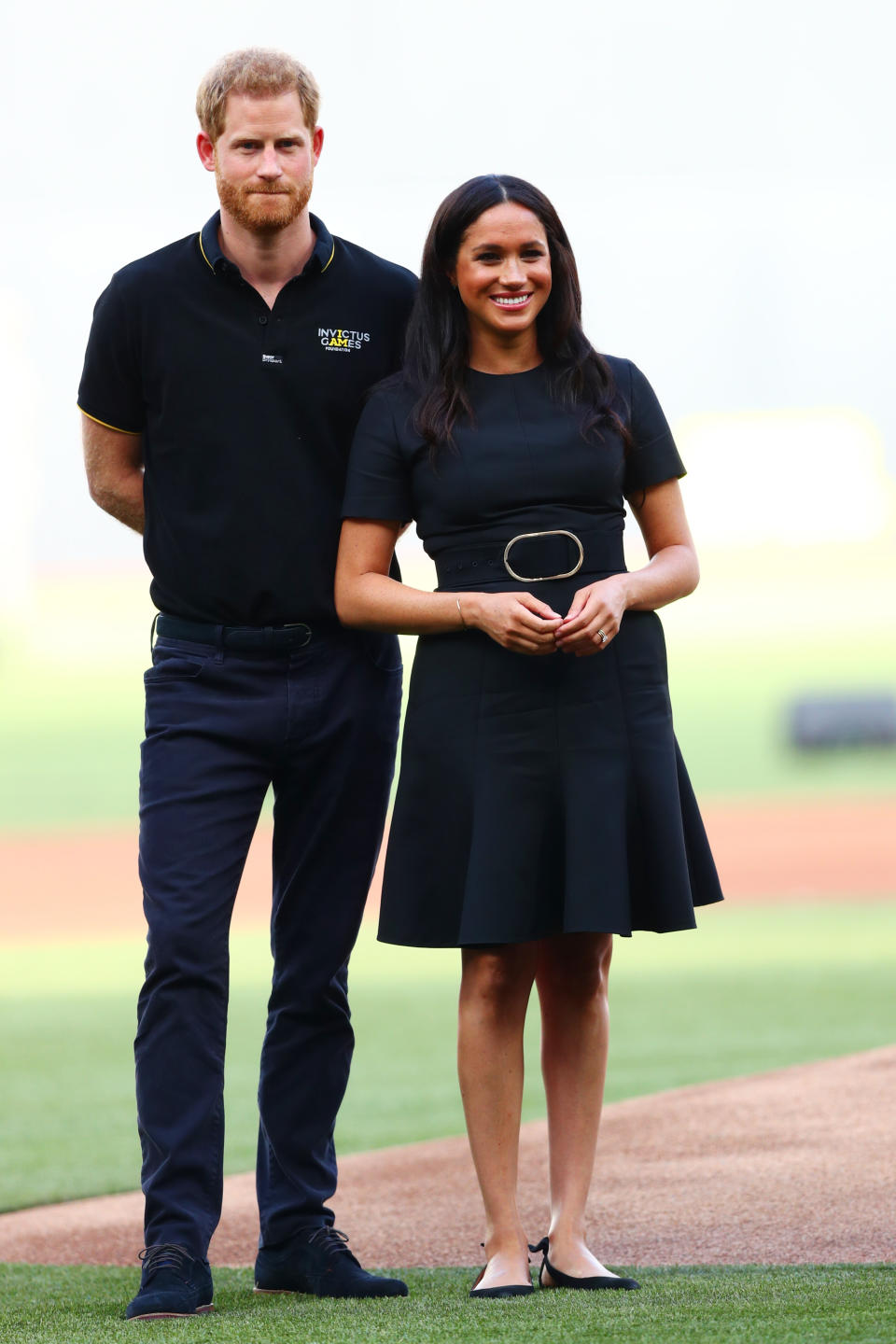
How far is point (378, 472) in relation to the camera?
3.58 meters

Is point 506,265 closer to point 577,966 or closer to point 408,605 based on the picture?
point 408,605

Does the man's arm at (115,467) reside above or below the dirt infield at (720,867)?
above

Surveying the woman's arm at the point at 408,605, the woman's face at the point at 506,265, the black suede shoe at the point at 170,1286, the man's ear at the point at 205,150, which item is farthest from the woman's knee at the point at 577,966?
the man's ear at the point at 205,150

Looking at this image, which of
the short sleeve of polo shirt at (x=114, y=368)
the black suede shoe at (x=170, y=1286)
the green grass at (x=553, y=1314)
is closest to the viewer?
the green grass at (x=553, y=1314)

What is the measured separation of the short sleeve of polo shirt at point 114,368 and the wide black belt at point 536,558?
0.80m

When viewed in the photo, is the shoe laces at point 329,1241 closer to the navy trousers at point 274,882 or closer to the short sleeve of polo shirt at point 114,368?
the navy trousers at point 274,882

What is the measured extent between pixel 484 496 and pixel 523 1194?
232 cm

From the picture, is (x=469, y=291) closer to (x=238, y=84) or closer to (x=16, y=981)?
(x=238, y=84)

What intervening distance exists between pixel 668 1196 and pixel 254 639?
2094mm

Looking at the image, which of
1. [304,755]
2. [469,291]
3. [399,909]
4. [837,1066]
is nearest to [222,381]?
[469,291]

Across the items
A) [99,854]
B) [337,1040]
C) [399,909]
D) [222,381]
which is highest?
[222,381]

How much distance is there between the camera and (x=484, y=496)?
11.6ft

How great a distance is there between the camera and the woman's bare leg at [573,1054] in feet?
11.7

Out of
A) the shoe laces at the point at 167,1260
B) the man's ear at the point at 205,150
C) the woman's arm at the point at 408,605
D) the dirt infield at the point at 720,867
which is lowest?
the dirt infield at the point at 720,867
